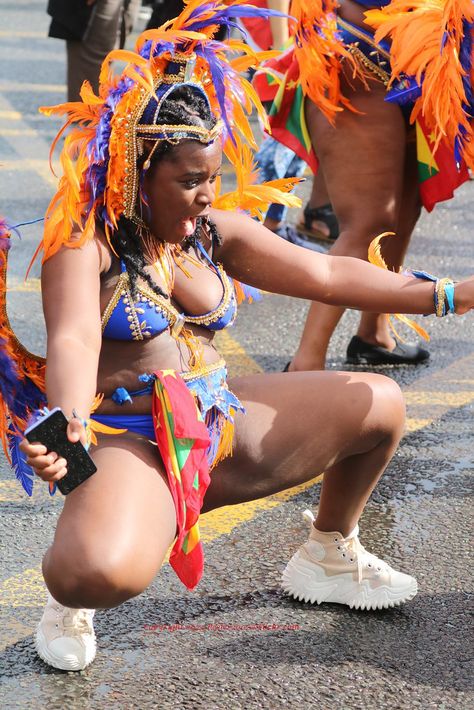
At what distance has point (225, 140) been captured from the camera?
2785 millimetres

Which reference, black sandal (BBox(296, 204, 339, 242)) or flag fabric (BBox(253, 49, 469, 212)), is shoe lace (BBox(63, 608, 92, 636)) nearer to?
flag fabric (BBox(253, 49, 469, 212))

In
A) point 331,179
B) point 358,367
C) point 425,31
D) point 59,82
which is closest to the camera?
point 425,31

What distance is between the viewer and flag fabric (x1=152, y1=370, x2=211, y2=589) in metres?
2.60

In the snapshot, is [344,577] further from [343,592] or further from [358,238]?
[358,238]

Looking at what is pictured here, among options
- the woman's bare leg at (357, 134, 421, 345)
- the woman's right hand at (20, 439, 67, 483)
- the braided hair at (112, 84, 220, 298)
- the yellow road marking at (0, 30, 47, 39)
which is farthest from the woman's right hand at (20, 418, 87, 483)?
the yellow road marking at (0, 30, 47, 39)

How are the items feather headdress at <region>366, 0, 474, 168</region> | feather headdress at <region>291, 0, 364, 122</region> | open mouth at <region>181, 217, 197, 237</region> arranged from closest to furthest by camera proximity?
1. open mouth at <region>181, 217, 197, 237</region>
2. feather headdress at <region>366, 0, 474, 168</region>
3. feather headdress at <region>291, 0, 364, 122</region>

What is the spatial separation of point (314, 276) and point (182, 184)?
53cm

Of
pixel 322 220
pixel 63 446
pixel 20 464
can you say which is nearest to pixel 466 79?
pixel 20 464

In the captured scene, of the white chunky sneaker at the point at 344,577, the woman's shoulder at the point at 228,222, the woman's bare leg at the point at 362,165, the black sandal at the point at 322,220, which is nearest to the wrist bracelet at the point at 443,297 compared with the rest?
the woman's shoulder at the point at 228,222

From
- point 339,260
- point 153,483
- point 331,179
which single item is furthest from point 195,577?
point 331,179

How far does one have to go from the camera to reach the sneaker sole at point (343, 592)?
2980 mm

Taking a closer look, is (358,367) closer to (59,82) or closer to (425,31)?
(425,31)

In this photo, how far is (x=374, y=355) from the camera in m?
4.55

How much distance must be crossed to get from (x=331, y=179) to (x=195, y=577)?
1.81 metres
